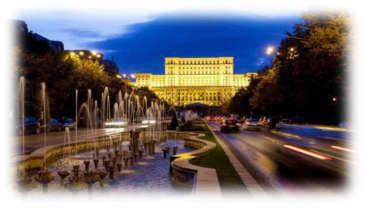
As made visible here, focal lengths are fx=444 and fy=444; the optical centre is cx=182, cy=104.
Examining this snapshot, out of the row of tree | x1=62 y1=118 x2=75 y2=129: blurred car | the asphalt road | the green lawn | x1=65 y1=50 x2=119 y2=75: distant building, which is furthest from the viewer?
x1=65 y1=50 x2=119 y2=75: distant building

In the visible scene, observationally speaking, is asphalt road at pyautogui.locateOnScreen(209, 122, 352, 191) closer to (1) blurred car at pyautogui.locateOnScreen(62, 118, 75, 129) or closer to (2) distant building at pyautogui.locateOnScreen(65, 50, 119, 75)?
(1) blurred car at pyautogui.locateOnScreen(62, 118, 75, 129)

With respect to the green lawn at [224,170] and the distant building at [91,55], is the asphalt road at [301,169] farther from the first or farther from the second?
the distant building at [91,55]

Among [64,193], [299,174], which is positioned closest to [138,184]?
[64,193]

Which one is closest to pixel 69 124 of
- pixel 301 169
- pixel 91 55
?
pixel 91 55

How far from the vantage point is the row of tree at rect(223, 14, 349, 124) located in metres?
31.5

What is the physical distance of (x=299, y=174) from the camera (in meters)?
15.1

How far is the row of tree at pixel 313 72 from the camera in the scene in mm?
31547

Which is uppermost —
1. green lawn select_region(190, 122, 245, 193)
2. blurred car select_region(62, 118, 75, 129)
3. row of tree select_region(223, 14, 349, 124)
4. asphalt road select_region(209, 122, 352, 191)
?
row of tree select_region(223, 14, 349, 124)

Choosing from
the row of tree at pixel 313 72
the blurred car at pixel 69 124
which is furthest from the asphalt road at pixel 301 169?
the blurred car at pixel 69 124

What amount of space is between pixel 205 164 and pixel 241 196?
19.1ft

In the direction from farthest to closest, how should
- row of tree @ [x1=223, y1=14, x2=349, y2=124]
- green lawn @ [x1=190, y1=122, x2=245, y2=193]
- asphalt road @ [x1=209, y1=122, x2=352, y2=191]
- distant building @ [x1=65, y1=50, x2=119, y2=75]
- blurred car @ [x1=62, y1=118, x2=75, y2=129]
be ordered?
distant building @ [x1=65, y1=50, x2=119, y2=75] → blurred car @ [x1=62, y1=118, x2=75, y2=129] → row of tree @ [x1=223, y1=14, x2=349, y2=124] → asphalt road @ [x1=209, y1=122, x2=352, y2=191] → green lawn @ [x1=190, y1=122, x2=245, y2=193]

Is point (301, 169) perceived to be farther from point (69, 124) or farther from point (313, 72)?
point (69, 124)

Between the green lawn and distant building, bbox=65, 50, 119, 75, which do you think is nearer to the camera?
the green lawn

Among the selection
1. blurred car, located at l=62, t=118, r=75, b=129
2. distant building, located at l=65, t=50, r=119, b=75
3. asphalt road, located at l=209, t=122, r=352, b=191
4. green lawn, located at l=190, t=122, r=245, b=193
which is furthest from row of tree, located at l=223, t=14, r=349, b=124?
distant building, located at l=65, t=50, r=119, b=75
